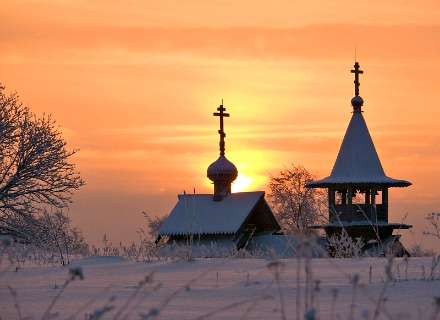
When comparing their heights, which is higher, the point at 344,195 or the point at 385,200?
the point at 344,195

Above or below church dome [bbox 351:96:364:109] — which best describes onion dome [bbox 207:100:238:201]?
below

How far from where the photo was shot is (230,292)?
589cm

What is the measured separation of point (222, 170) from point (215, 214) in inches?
137

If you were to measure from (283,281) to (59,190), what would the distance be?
2168 centimetres

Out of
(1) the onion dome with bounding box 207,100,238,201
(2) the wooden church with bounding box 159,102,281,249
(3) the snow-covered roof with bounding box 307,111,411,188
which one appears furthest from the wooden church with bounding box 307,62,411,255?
(1) the onion dome with bounding box 207,100,238,201

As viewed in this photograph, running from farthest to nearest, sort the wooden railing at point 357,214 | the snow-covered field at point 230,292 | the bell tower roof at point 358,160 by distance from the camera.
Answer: the bell tower roof at point 358,160 → the wooden railing at point 357,214 → the snow-covered field at point 230,292

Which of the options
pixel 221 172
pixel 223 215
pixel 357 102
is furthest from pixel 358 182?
pixel 221 172

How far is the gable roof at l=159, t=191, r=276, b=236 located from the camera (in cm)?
4419

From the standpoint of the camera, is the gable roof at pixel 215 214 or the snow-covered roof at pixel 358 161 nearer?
the snow-covered roof at pixel 358 161

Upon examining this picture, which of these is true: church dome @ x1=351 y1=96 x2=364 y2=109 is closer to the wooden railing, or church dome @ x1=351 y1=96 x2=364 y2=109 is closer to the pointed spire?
the pointed spire

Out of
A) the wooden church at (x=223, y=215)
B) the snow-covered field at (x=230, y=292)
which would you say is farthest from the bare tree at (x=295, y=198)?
the snow-covered field at (x=230, y=292)

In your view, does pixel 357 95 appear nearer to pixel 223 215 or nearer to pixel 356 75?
pixel 356 75

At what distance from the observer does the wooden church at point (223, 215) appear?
44.2 meters

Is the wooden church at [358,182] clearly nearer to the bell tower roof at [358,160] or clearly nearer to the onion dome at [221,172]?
the bell tower roof at [358,160]
